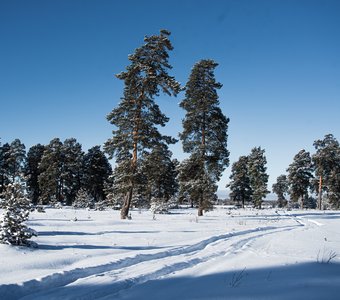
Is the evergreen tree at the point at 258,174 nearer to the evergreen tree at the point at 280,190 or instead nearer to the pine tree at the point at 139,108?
the evergreen tree at the point at 280,190

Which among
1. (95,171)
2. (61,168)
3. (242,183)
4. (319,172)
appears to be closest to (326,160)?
(319,172)

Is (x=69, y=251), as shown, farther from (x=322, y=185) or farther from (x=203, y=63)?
(x=322, y=185)

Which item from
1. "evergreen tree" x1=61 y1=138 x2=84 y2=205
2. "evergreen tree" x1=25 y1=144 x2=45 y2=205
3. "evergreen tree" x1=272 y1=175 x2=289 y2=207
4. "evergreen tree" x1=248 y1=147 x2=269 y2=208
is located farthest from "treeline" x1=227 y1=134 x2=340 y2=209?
"evergreen tree" x1=25 y1=144 x2=45 y2=205

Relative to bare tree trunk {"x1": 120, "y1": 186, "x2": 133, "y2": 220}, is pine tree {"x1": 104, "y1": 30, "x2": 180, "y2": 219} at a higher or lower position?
higher

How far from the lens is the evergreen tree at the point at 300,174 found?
186ft

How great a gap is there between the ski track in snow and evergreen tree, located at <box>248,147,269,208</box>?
5228cm

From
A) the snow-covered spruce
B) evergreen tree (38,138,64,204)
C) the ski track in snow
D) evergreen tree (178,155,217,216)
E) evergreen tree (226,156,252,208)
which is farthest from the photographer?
evergreen tree (226,156,252,208)

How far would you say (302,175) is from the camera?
56969 mm

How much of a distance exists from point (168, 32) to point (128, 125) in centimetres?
750

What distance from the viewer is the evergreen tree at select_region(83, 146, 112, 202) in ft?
179

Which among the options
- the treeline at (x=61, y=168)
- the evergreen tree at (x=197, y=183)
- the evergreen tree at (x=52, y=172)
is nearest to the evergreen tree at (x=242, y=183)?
the treeline at (x=61, y=168)

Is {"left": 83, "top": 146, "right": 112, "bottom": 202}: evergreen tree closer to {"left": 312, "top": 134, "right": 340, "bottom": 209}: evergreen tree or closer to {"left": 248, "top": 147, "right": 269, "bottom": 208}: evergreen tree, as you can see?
{"left": 248, "top": 147, "right": 269, "bottom": 208}: evergreen tree

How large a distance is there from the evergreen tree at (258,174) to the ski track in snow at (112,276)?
5228cm

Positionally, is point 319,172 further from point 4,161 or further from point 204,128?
point 4,161
